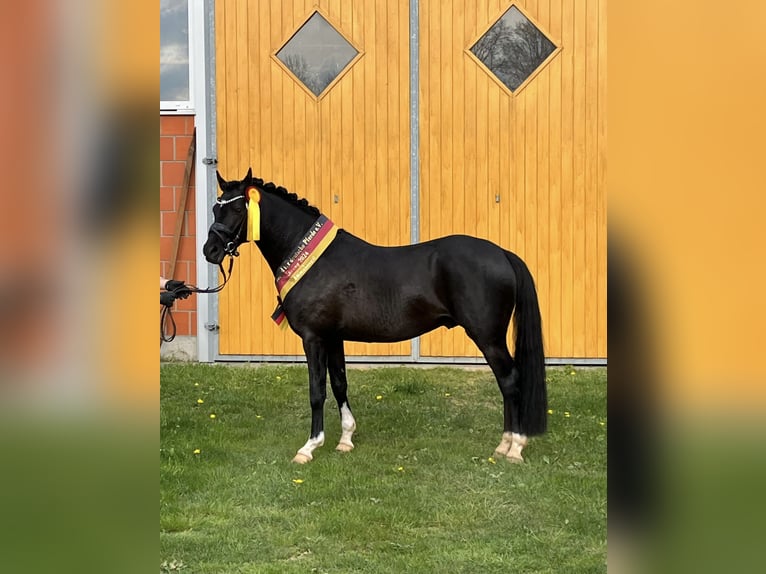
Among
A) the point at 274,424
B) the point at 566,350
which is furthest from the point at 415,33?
the point at 274,424

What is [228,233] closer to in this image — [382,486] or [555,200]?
[382,486]

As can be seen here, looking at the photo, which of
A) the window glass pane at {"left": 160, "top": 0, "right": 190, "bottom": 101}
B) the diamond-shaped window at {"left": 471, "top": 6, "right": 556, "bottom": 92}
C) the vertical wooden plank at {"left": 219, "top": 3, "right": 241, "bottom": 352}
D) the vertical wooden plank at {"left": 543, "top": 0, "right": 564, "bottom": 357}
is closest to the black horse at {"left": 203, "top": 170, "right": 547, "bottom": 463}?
the vertical wooden plank at {"left": 543, "top": 0, "right": 564, "bottom": 357}

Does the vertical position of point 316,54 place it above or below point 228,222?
above

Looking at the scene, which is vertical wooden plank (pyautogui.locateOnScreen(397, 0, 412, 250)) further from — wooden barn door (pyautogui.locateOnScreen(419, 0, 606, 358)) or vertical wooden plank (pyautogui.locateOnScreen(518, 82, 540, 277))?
vertical wooden plank (pyautogui.locateOnScreen(518, 82, 540, 277))

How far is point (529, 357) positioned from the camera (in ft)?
15.0

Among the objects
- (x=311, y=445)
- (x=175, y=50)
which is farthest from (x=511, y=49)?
(x=311, y=445)

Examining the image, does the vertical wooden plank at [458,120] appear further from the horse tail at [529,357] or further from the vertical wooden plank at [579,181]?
the horse tail at [529,357]

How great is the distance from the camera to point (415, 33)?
25.0 ft

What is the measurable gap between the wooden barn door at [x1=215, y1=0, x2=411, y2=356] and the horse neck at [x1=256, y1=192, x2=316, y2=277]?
9.79 feet

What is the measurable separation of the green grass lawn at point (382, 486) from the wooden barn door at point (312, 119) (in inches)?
59.6

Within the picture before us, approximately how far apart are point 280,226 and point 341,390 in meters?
1.15

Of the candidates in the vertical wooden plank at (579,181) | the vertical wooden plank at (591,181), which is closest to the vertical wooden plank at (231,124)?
the vertical wooden plank at (579,181)
